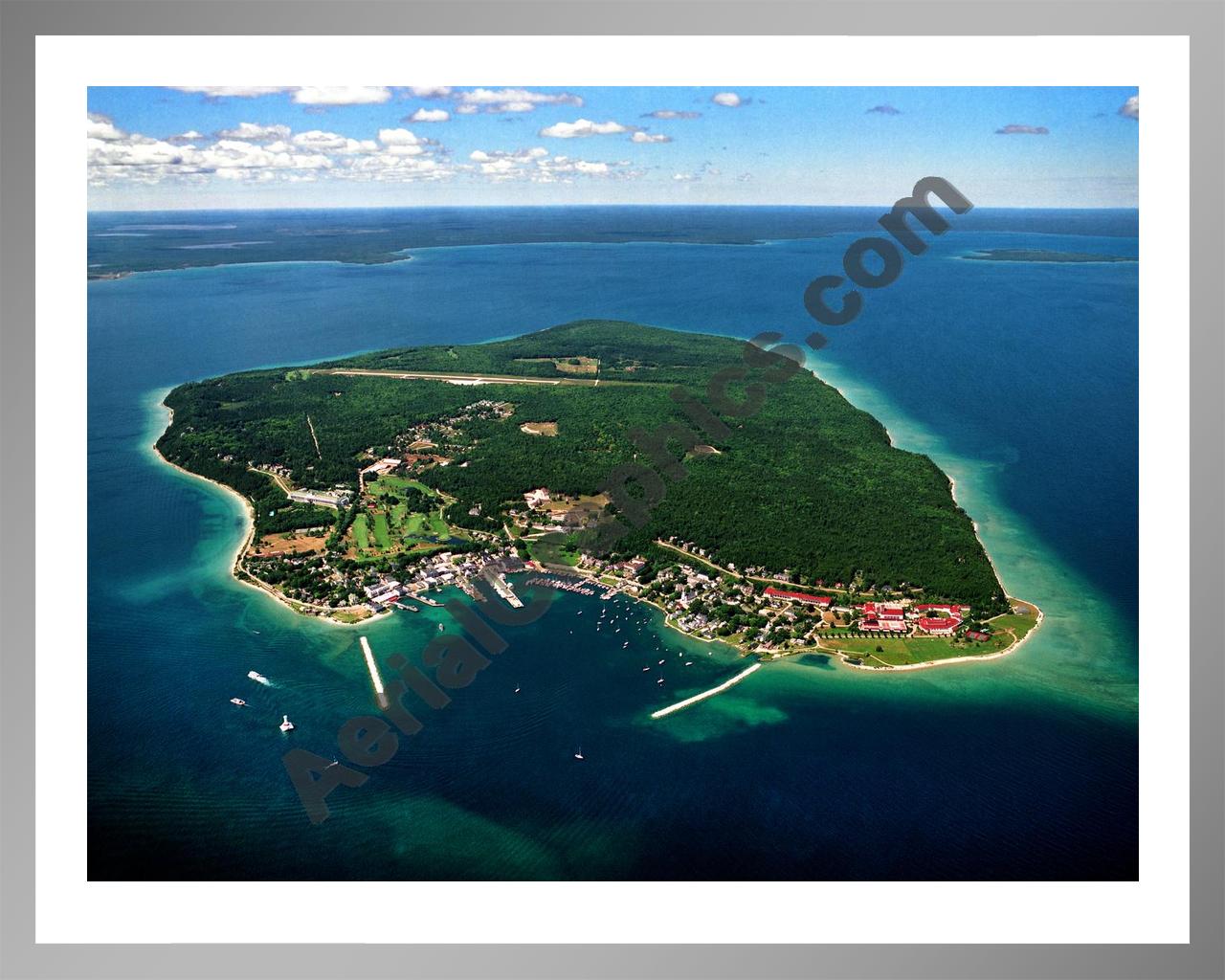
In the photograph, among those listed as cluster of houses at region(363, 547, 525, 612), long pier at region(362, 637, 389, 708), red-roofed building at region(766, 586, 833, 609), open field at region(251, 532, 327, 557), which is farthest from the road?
long pier at region(362, 637, 389, 708)

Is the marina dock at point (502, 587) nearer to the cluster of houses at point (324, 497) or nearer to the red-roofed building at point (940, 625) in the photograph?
the cluster of houses at point (324, 497)

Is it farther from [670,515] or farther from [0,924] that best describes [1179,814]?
[670,515]

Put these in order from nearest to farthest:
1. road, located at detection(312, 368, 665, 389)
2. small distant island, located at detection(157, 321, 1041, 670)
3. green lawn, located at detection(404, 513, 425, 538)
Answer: small distant island, located at detection(157, 321, 1041, 670) → green lawn, located at detection(404, 513, 425, 538) → road, located at detection(312, 368, 665, 389)

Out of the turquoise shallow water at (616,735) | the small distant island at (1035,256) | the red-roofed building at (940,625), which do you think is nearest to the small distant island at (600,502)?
the red-roofed building at (940,625)

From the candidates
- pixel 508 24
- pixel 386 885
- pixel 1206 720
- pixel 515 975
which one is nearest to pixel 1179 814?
pixel 1206 720

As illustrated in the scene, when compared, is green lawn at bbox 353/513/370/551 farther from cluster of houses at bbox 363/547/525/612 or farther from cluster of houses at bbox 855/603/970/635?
cluster of houses at bbox 855/603/970/635

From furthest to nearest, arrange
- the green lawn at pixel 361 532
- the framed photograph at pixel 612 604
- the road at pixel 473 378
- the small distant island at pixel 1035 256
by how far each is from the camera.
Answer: the small distant island at pixel 1035 256
the road at pixel 473 378
the green lawn at pixel 361 532
the framed photograph at pixel 612 604
